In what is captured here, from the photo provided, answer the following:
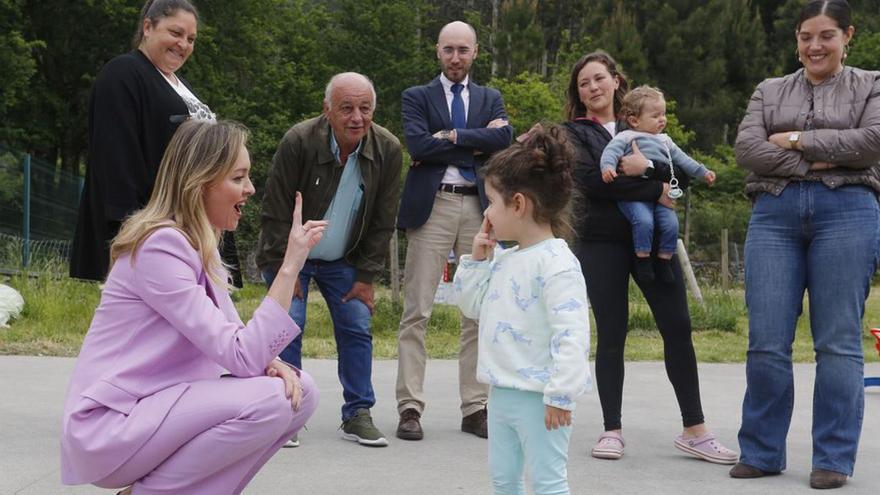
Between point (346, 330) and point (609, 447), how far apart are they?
145cm

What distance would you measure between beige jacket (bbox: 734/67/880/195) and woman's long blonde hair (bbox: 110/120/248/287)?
2.48 meters

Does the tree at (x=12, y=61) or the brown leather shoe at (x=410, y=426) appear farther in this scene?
the tree at (x=12, y=61)

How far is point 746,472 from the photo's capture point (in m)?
5.26

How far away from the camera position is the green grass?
30.4 feet

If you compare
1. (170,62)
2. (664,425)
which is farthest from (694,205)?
(170,62)

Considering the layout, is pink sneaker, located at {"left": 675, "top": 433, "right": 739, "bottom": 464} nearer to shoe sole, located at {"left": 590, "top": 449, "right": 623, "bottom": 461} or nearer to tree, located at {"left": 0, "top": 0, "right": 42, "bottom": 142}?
shoe sole, located at {"left": 590, "top": 449, "right": 623, "bottom": 461}

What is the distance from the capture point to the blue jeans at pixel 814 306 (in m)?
5.12

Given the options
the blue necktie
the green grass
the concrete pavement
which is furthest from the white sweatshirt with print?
the green grass

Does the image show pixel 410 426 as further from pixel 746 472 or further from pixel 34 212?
pixel 34 212

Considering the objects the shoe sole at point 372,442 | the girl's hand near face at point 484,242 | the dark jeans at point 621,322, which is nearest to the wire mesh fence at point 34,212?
the shoe sole at point 372,442

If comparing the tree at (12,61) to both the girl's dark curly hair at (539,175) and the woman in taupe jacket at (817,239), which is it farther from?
the girl's dark curly hair at (539,175)

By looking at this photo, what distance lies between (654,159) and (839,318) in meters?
1.12

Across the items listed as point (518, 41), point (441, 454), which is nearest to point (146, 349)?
point (441, 454)

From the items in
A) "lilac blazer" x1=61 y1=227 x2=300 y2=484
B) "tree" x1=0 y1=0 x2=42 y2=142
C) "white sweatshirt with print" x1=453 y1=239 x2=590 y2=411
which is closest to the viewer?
"lilac blazer" x1=61 y1=227 x2=300 y2=484
